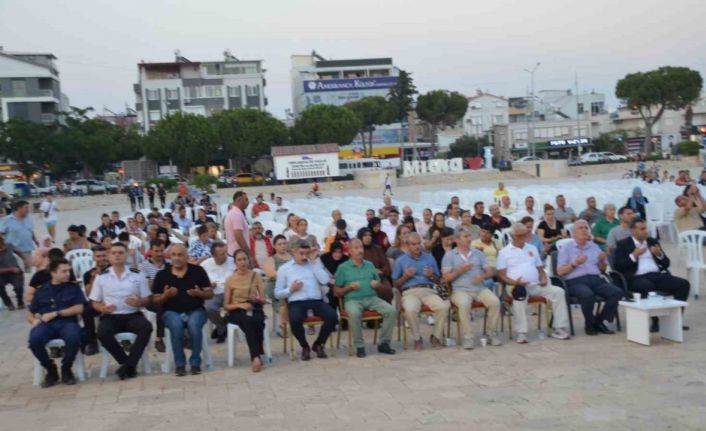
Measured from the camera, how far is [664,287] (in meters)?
8.95

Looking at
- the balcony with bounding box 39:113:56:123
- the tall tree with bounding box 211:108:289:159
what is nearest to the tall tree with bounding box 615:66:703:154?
the tall tree with bounding box 211:108:289:159

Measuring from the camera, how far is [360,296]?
8.48 metres

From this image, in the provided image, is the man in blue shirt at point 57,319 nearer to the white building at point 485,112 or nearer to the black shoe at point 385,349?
the black shoe at point 385,349

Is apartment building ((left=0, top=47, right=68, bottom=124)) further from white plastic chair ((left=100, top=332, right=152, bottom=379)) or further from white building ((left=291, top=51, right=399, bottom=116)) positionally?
white plastic chair ((left=100, top=332, right=152, bottom=379))

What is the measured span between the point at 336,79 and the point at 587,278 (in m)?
94.4

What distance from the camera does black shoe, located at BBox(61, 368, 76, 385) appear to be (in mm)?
7621

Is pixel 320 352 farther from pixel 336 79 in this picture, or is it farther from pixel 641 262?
pixel 336 79

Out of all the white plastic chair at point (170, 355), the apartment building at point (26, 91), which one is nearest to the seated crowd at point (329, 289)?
the white plastic chair at point (170, 355)

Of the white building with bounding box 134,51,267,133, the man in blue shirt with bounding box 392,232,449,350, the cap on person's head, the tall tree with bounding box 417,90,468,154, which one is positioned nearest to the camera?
the man in blue shirt with bounding box 392,232,449,350

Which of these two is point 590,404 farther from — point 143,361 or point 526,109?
point 526,109

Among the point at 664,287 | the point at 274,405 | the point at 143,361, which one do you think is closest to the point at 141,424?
the point at 274,405

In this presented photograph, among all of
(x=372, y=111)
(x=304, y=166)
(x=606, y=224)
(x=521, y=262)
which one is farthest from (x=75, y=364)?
(x=372, y=111)

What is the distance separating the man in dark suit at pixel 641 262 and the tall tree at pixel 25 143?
5726cm

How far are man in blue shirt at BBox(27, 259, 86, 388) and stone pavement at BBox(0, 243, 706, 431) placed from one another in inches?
8.6
